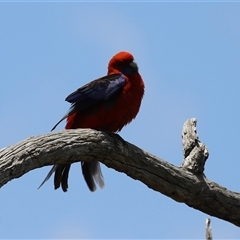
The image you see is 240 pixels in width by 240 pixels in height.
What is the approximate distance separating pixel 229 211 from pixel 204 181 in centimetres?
38

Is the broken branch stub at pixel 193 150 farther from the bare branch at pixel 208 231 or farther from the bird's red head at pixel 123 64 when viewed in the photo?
the bare branch at pixel 208 231

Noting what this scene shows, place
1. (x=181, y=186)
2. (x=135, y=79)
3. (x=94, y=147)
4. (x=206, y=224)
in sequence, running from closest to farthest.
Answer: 1. (x=206, y=224)
2. (x=94, y=147)
3. (x=181, y=186)
4. (x=135, y=79)

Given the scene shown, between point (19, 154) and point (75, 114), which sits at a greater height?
point (75, 114)

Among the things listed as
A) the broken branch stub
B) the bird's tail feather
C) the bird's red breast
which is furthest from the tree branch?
the bird's tail feather

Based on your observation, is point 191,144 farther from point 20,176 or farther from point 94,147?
point 20,176

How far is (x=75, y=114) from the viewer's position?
6.29 meters

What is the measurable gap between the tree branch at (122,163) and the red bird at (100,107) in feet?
1.14

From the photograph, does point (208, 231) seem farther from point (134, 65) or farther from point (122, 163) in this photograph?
point (134, 65)

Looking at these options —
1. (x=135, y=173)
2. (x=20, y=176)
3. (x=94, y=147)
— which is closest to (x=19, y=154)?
(x=20, y=176)

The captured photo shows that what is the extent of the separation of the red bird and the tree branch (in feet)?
1.14

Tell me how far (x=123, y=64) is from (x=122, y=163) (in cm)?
133

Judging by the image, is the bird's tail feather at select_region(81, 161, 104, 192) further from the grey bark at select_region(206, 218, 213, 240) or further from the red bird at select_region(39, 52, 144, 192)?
the grey bark at select_region(206, 218, 213, 240)

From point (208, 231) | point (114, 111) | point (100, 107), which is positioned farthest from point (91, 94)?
point (208, 231)

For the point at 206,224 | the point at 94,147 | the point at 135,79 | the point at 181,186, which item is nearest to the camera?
the point at 206,224
